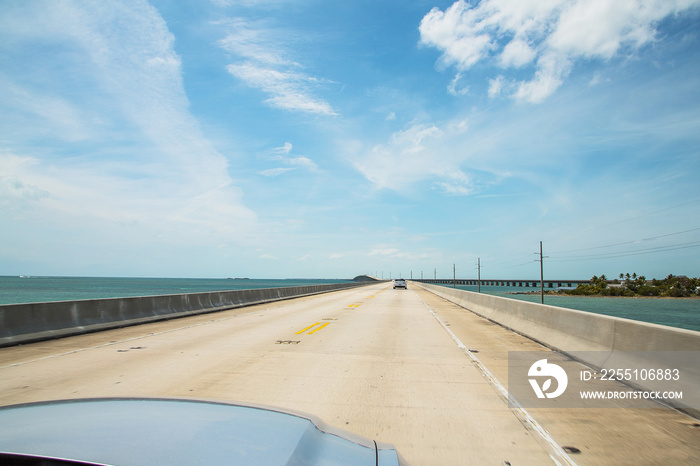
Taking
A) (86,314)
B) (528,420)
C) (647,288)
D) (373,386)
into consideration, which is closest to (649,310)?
(647,288)

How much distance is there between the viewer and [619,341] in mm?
7078

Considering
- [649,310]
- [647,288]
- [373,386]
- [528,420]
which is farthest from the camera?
[647,288]

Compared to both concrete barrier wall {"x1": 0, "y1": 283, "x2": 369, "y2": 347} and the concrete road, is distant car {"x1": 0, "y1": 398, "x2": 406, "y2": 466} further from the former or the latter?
concrete barrier wall {"x1": 0, "y1": 283, "x2": 369, "y2": 347}

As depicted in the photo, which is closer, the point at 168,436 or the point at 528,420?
the point at 168,436

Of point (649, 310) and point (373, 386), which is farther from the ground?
point (373, 386)

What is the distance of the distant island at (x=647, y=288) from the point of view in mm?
103938

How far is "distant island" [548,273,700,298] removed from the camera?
10394 centimetres

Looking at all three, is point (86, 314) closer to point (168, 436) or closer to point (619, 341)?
point (168, 436)

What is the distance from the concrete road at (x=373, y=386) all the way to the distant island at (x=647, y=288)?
115 meters

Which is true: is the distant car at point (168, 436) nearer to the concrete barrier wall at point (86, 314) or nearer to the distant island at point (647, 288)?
the concrete barrier wall at point (86, 314)

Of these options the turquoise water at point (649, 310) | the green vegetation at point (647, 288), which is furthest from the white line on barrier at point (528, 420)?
the green vegetation at point (647, 288)

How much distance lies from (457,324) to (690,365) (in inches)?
420

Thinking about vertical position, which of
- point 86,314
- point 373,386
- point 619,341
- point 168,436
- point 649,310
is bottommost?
point 649,310

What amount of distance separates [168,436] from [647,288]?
128 metres
